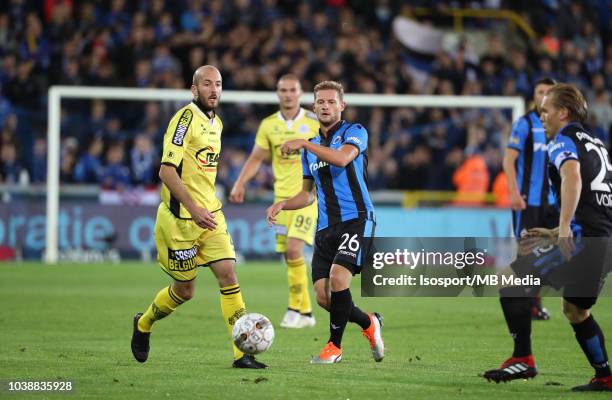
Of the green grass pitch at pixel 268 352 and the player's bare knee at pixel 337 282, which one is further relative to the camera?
the player's bare knee at pixel 337 282

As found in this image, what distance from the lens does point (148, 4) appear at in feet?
78.7

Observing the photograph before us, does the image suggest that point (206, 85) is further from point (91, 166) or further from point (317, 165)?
point (91, 166)

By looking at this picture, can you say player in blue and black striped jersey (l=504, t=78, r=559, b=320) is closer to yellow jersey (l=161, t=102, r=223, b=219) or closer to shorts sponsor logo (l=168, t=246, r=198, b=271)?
yellow jersey (l=161, t=102, r=223, b=219)

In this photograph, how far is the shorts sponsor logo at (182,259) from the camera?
8.62 meters

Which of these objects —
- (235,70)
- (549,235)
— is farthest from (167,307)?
(235,70)

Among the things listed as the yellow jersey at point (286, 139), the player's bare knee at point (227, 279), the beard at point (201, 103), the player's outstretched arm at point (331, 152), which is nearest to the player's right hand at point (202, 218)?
the player's bare knee at point (227, 279)

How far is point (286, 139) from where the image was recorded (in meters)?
12.5

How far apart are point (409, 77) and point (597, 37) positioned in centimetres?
550

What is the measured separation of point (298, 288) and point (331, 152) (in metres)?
3.70

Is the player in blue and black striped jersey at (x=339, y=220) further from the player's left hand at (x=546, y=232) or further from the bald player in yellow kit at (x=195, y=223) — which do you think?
the player's left hand at (x=546, y=232)

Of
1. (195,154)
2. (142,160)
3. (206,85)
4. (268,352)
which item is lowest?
(142,160)

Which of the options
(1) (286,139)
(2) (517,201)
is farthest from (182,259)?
(2) (517,201)

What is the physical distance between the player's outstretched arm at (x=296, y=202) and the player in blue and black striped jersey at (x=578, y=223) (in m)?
2.28

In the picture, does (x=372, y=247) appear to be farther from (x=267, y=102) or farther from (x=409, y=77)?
(x=409, y=77)
